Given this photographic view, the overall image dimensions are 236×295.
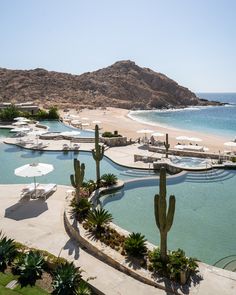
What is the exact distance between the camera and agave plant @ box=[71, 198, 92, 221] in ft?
41.1

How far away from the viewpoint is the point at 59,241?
1095 cm

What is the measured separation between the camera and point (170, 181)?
18.9m

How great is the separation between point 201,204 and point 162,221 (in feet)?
23.2

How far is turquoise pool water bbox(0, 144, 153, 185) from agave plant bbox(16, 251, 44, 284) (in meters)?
9.72

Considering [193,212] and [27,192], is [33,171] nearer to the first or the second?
[27,192]

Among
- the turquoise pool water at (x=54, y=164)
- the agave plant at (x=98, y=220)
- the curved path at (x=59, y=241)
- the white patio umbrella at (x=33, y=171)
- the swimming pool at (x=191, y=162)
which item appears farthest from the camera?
the swimming pool at (x=191, y=162)

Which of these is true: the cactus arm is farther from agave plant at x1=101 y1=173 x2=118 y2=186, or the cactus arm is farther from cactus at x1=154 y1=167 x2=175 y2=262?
agave plant at x1=101 y1=173 x2=118 y2=186

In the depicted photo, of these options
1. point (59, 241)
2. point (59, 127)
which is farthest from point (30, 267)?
point (59, 127)

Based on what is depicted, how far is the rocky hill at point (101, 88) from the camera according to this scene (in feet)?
349

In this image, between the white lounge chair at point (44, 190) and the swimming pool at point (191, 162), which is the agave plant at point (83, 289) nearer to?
the white lounge chair at point (44, 190)

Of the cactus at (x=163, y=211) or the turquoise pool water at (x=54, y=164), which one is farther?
the turquoise pool water at (x=54, y=164)

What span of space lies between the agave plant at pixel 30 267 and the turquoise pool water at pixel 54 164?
382 inches

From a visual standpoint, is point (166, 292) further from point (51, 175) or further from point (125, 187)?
point (51, 175)

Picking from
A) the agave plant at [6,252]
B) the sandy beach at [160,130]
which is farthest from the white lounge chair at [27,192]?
the sandy beach at [160,130]
